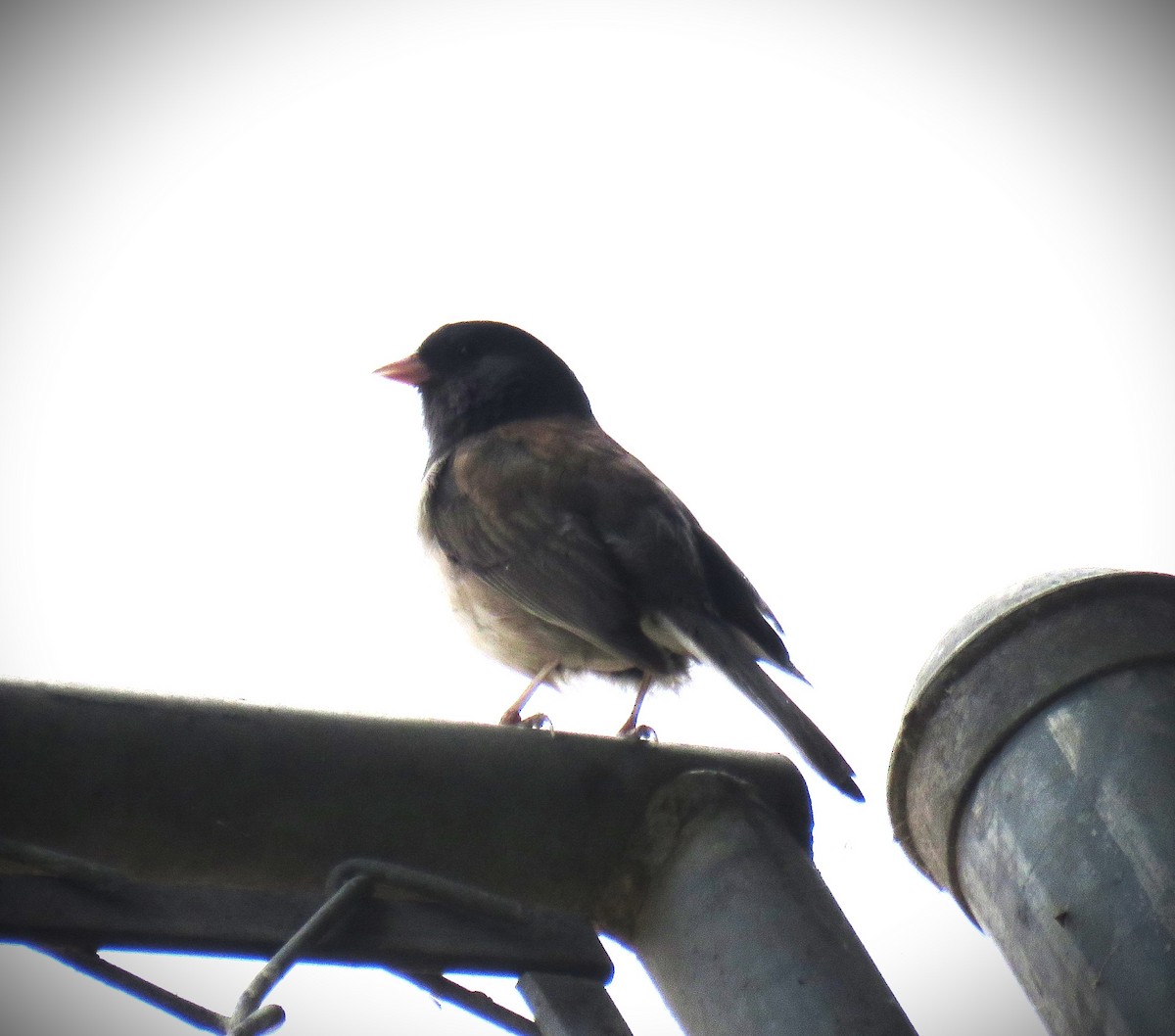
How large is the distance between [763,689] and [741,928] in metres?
1.32

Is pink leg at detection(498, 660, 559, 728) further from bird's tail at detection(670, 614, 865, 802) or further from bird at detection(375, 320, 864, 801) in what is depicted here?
bird's tail at detection(670, 614, 865, 802)

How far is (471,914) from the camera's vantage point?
1.10 meters

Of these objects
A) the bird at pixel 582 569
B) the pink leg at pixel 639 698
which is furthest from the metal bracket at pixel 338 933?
the pink leg at pixel 639 698

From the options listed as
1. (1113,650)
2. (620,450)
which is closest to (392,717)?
(1113,650)

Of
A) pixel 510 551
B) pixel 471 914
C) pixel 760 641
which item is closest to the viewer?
pixel 471 914

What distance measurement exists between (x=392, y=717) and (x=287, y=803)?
126mm

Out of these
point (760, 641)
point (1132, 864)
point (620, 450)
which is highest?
point (620, 450)

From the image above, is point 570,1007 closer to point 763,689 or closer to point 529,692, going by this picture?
point 763,689

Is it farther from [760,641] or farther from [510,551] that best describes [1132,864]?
[510,551]

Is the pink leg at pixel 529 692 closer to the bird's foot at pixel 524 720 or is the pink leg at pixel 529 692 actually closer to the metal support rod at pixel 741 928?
the bird's foot at pixel 524 720

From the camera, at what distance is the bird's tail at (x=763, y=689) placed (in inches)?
76.5

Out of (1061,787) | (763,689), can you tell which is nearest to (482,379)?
(763,689)

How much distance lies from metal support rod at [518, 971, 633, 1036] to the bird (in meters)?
1.33

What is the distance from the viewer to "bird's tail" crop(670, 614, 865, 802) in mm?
1942
